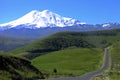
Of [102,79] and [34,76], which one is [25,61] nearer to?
[34,76]

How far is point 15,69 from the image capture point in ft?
205

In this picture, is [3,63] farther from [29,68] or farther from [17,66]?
[29,68]

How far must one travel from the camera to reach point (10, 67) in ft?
201

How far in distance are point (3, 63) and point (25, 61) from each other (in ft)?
33.9

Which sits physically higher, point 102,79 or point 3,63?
point 3,63

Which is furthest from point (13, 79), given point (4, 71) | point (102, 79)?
point (102, 79)

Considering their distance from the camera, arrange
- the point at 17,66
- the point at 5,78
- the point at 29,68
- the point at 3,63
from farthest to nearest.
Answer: the point at 29,68
the point at 17,66
the point at 3,63
the point at 5,78

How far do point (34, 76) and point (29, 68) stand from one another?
404cm

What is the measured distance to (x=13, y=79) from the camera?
56.8m

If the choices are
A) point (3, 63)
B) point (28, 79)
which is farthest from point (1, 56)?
point (28, 79)

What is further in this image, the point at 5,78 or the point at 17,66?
the point at 17,66

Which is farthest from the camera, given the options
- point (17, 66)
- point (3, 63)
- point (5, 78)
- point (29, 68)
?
point (29, 68)

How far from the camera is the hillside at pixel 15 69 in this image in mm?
57475

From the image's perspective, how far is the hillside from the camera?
189 feet
